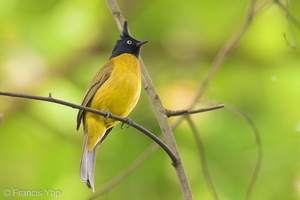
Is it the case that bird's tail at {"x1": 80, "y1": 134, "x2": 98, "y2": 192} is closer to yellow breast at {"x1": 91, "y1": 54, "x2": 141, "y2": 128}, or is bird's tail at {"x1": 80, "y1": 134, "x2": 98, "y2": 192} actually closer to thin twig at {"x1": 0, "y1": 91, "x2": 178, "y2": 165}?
yellow breast at {"x1": 91, "y1": 54, "x2": 141, "y2": 128}

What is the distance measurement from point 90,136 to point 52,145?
24 centimetres

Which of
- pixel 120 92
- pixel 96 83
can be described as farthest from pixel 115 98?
pixel 96 83

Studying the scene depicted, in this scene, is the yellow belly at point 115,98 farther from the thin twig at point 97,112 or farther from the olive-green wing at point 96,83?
the thin twig at point 97,112

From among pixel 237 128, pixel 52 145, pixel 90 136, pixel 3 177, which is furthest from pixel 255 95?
pixel 3 177

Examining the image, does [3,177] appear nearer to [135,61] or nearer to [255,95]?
[135,61]

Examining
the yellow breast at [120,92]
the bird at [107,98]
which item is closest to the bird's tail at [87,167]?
the bird at [107,98]

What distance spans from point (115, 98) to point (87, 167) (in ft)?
1.24

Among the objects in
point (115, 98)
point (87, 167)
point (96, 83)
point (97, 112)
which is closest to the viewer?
point (97, 112)

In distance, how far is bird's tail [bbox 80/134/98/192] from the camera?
88.2 inches

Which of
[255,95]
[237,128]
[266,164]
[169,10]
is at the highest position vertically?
[169,10]

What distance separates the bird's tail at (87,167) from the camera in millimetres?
2240

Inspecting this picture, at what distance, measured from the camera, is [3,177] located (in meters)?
2.79

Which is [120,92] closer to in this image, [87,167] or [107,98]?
[107,98]

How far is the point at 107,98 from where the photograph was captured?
2527mm
